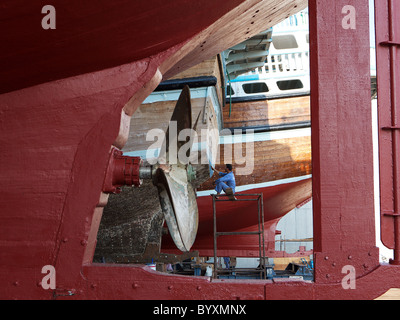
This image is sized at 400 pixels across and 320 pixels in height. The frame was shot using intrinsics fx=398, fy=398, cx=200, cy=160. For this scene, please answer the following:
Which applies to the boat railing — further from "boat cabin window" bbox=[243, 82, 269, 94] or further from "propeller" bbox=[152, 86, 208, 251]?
"propeller" bbox=[152, 86, 208, 251]

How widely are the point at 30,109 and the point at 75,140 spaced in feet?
1.47

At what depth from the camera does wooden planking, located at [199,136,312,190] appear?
8.52 meters

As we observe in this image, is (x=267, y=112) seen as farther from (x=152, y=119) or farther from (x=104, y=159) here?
(x=104, y=159)

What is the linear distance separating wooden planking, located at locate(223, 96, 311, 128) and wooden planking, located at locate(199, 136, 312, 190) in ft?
1.51

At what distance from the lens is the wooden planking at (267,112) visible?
28.6 feet

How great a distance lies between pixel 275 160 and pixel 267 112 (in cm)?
108

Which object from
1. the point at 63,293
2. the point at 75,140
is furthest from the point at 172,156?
the point at 63,293

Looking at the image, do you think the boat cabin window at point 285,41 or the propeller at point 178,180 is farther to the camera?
the boat cabin window at point 285,41

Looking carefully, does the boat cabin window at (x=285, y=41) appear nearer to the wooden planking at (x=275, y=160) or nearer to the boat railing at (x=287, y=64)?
the boat railing at (x=287, y=64)

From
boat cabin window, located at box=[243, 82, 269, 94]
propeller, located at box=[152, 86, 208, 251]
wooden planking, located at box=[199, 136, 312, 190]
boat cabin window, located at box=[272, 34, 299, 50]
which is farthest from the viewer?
boat cabin window, located at box=[272, 34, 299, 50]

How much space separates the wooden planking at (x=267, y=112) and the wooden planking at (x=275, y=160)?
460 mm

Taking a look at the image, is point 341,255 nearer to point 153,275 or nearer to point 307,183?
point 153,275

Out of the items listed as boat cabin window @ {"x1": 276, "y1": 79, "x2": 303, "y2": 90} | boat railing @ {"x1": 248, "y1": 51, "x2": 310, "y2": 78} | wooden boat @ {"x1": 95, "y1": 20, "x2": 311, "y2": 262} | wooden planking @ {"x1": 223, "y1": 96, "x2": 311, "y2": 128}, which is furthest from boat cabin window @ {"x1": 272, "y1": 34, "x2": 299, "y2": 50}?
wooden boat @ {"x1": 95, "y1": 20, "x2": 311, "y2": 262}

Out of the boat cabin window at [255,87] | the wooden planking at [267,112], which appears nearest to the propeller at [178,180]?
the wooden planking at [267,112]
